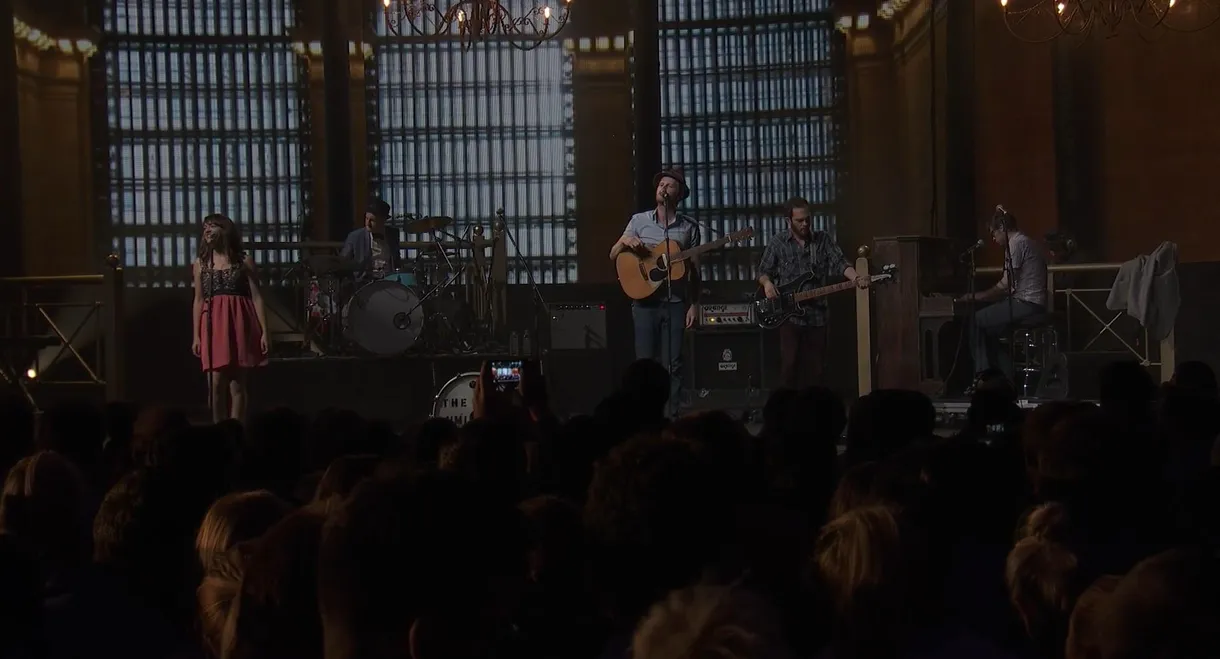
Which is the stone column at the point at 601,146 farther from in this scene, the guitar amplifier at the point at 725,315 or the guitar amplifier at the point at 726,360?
the guitar amplifier at the point at 725,315

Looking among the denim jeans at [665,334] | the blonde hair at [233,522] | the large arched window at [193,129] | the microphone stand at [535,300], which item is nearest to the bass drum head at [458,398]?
the microphone stand at [535,300]

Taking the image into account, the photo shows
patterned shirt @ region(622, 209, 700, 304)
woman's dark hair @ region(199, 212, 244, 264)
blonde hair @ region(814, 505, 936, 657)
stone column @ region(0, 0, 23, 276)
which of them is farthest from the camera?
stone column @ region(0, 0, 23, 276)

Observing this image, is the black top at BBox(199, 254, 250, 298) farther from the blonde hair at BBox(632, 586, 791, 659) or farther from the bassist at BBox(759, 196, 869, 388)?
the blonde hair at BBox(632, 586, 791, 659)

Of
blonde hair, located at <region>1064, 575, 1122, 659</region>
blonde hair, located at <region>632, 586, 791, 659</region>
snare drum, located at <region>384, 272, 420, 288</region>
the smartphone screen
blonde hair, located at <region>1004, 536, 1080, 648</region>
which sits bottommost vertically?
blonde hair, located at <region>1004, 536, 1080, 648</region>

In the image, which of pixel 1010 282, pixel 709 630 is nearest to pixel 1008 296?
pixel 1010 282

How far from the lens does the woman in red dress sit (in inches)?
289

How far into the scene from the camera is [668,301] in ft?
27.1

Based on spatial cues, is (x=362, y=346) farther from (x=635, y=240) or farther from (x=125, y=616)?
(x=125, y=616)

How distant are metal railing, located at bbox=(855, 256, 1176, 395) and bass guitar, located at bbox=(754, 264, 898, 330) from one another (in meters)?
0.21

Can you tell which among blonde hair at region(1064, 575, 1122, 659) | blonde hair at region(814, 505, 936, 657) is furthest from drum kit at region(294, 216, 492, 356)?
blonde hair at region(1064, 575, 1122, 659)

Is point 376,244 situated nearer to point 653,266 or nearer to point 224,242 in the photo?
point 653,266

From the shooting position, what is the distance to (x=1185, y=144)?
11.4 metres

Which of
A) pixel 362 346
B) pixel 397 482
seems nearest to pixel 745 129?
pixel 362 346

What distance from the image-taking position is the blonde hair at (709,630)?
1305 mm
